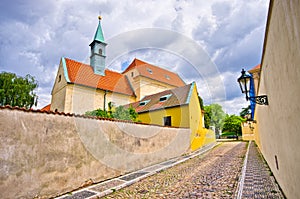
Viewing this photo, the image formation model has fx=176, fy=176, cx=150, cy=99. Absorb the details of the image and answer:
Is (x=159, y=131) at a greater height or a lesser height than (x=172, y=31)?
lesser

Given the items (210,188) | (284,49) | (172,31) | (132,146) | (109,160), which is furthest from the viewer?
(172,31)

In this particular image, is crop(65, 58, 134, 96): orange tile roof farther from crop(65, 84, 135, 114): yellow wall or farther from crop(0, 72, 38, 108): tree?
crop(0, 72, 38, 108): tree

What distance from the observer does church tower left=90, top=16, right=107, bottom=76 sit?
23297mm

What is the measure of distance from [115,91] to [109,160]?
54.4 feet

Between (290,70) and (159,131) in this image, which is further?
(159,131)

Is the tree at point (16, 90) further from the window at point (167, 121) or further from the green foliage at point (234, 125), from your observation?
the green foliage at point (234, 125)

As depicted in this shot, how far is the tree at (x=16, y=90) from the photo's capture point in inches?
789

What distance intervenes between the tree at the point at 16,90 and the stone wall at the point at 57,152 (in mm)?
19267

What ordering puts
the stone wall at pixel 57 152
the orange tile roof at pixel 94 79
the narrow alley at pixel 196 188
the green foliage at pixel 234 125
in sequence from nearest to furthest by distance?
1. the stone wall at pixel 57 152
2. the narrow alley at pixel 196 188
3. the orange tile roof at pixel 94 79
4. the green foliage at pixel 234 125

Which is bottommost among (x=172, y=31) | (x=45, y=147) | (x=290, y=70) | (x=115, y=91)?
(x=45, y=147)

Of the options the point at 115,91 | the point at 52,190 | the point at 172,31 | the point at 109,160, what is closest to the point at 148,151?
the point at 109,160

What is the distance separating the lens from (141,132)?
348 inches

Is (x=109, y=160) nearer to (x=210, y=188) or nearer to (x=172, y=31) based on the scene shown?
(x=210, y=188)

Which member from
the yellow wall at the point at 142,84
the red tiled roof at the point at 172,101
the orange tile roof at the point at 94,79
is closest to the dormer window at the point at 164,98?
the red tiled roof at the point at 172,101
